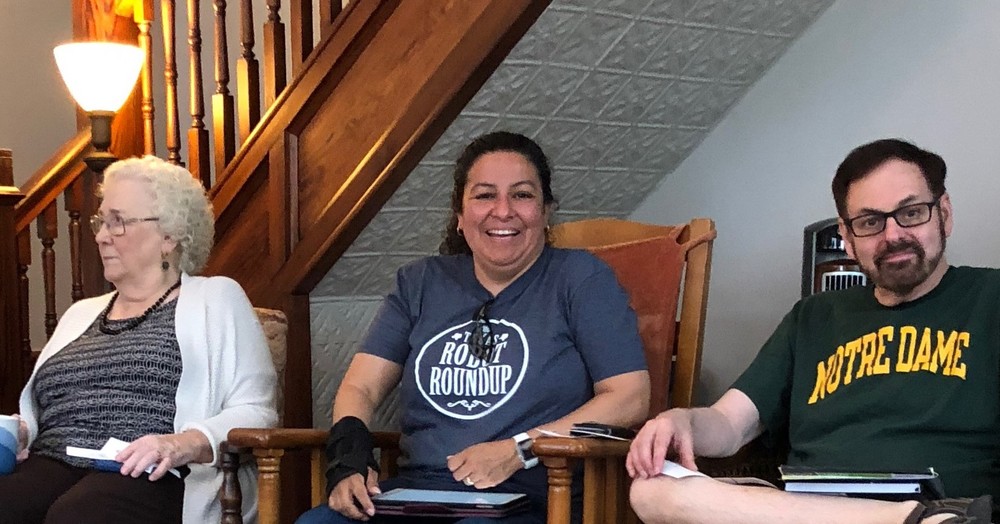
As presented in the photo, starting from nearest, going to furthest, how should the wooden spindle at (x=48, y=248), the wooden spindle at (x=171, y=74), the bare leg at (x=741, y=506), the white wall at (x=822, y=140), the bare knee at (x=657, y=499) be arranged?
the bare leg at (x=741, y=506) → the bare knee at (x=657, y=499) → the white wall at (x=822, y=140) → the wooden spindle at (x=171, y=74) → the wooden spindle at (x=48, y=248)

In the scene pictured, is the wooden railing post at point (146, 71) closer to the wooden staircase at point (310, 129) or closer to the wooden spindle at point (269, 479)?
the wooden staircase at point (310, 129)

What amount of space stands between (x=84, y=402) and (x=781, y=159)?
1724mm

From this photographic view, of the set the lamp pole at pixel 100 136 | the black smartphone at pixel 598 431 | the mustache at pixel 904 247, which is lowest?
the black smartphone at pixel 598 431

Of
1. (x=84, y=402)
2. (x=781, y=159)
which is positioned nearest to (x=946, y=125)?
(x=781, y=159)

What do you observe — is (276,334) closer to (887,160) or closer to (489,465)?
(489,465)

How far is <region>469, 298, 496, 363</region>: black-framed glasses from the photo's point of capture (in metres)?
2.17

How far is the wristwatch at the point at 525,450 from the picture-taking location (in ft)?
6.56

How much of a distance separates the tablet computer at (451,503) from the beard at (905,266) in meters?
0.70

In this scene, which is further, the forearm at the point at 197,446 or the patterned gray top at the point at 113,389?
the patterned gray top at the point at 113,389

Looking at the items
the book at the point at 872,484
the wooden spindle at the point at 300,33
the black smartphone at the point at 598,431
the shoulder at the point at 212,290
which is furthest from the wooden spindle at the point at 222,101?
the book at the point at 872,484

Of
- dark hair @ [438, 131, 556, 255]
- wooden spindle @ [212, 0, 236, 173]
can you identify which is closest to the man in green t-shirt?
dark hair @ [438, 131, 556, 255]

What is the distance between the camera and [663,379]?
88.9 inches

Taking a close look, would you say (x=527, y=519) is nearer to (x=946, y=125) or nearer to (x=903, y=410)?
(x=903, y=410)

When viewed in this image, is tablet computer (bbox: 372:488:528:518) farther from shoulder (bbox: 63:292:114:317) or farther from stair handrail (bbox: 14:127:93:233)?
stair handrail (bbox: 14:127:93:233)
